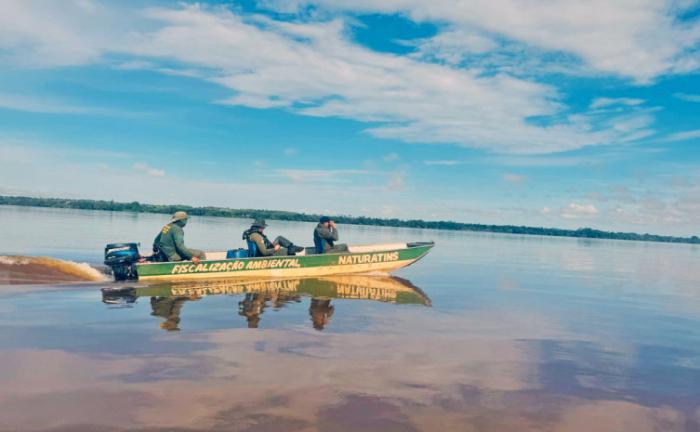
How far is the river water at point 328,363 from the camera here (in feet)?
22.7

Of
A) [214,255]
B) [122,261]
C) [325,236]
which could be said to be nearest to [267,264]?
[214,255]

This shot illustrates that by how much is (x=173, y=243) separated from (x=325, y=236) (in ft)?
21.1

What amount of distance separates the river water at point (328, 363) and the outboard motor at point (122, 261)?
0.55m

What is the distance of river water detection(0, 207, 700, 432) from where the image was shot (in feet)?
22.7

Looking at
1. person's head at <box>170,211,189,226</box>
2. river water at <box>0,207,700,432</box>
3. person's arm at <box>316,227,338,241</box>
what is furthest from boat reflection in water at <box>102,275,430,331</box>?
person's head at <box>170,211,189,226</box>

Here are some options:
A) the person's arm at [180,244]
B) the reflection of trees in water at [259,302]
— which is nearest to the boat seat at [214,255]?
the person's arm at [180,244]

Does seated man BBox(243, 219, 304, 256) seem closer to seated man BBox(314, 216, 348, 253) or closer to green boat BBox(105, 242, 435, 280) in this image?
green boat BBox(105, 242, 435, 280)

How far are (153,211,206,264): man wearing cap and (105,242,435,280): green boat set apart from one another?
0.30 meters

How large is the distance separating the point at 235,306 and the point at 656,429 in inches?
427

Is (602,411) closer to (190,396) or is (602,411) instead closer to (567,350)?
(567,350)

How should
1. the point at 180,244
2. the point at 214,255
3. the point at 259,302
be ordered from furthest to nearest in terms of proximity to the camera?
the point at 214,255
the point at 180,244
the point at 259,302

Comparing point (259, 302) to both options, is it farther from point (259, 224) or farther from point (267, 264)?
point (259, 224)

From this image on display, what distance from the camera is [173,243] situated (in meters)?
18.2

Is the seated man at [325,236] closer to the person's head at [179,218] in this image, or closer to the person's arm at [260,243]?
the person's arm at [260,243]
